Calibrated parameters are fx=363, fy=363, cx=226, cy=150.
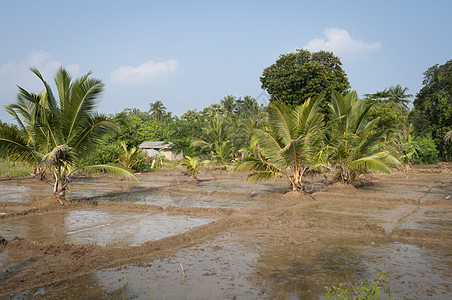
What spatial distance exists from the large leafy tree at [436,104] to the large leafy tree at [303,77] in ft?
21.4

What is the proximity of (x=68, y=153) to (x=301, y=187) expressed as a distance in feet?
25.1

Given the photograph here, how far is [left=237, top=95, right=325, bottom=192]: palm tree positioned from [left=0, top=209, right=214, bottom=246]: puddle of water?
4058 millimetres

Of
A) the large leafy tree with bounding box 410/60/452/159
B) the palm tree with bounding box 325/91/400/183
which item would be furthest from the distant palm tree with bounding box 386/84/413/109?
the palm tree with bounding box 325/91/400/183

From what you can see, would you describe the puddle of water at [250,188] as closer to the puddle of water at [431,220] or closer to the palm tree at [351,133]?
the palm tree at [351,133]

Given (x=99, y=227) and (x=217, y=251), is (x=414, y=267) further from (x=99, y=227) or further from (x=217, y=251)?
(x=99, y=227)

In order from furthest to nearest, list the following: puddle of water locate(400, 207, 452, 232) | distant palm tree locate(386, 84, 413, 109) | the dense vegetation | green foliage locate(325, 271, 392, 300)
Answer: distant palm tree locate(386, 84, 413, 109)
the dense vegetation
puddle of water locate(400, 207, 452, 232)
green foliage locate(325, 271, 392, 300)

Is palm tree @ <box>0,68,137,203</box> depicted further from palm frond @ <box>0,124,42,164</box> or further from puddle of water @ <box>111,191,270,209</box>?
puddle of water @ <box>111,191,270,209</box>

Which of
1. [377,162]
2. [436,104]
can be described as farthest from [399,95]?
[377,162]

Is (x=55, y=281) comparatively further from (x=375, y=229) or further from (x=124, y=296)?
(x=375, y=229)

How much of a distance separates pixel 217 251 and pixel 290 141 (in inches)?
244

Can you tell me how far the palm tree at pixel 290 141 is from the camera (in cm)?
1162

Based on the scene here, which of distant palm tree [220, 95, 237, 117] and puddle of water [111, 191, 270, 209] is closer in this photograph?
puddle of water [111, 191, 270, 209]

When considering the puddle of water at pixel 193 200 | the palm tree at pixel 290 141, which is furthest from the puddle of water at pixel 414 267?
the palm tree at pixel 290 141

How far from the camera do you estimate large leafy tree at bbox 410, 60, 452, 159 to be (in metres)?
29.1
